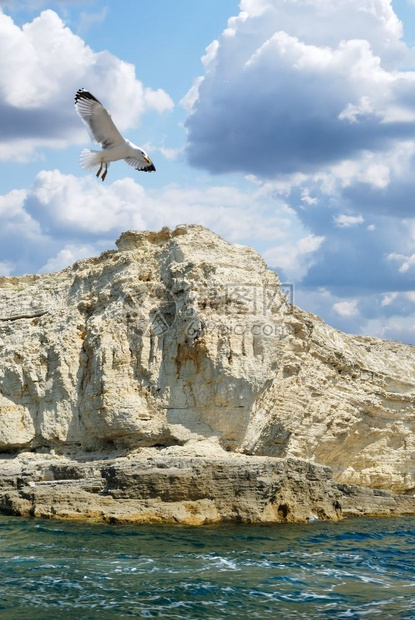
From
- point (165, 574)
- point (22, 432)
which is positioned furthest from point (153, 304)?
point (165, 574)

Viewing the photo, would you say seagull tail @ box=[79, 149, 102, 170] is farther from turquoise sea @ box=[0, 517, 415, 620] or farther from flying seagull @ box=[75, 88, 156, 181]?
turquoise sea @ box=[0, 517, 415, 620]

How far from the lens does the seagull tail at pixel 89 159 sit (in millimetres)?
17297

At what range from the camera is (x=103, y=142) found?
56.3 feet

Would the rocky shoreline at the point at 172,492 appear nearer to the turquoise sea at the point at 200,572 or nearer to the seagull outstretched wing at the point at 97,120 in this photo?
the turquoise sea at the point at 200,572

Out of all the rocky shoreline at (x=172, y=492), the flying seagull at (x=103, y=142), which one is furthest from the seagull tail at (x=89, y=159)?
the rocky shoreline at (x=172, y=492)

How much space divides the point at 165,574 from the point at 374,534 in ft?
23.0

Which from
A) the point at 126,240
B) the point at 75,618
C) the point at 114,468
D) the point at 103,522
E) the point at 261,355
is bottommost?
the point at 75,618

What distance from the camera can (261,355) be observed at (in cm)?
2009

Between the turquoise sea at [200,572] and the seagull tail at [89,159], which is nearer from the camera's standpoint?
the turquoise sea at [200,572]

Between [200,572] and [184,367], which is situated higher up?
[184,367]

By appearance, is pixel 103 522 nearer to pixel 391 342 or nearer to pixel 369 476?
pixel 369 476

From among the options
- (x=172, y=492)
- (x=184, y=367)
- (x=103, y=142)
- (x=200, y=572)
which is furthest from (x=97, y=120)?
(x=200, y=572)

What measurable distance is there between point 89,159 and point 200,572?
8.50 metres

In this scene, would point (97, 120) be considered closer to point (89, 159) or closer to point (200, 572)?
point (89, 159)
